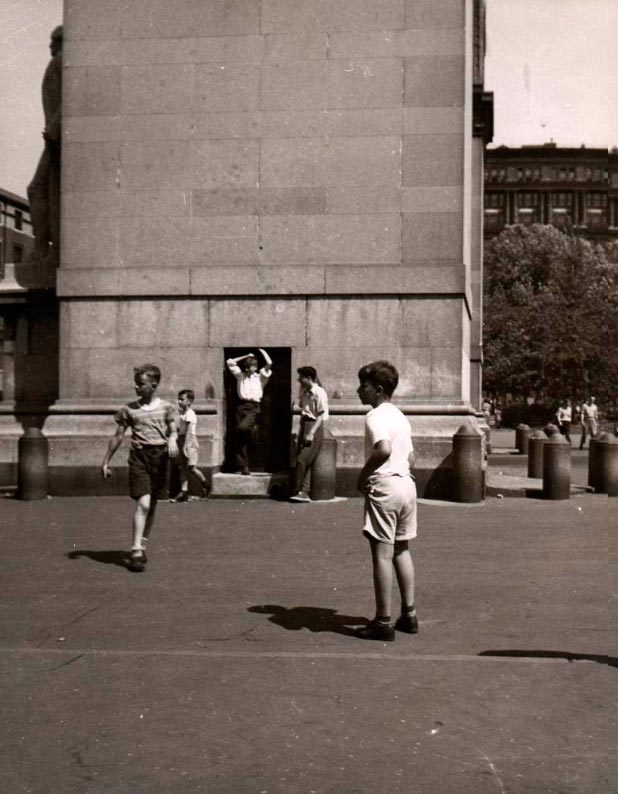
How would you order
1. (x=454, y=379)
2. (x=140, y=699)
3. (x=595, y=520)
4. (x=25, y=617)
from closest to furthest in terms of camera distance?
(x=140, y=699) < (x=25, y=617) < (x=595, y=520) < (x=454, y=379)

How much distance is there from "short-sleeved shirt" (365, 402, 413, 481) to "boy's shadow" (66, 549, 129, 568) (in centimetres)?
339

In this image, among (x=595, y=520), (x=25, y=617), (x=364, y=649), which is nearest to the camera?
(x=364, y=649)

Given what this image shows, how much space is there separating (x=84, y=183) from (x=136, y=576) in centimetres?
843

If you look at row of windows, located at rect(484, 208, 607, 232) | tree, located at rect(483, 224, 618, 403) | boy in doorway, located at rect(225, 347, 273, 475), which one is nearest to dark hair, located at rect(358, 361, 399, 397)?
boy in doorway, located at rect(225, 347, 273, 475)

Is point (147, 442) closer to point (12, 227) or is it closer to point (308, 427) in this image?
point (308, 427)

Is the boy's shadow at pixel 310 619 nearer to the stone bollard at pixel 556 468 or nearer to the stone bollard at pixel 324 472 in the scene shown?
the stone bollard at pixel 324 472

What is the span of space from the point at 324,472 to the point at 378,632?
305 inches

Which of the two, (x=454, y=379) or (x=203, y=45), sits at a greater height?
(x=203, y=45)

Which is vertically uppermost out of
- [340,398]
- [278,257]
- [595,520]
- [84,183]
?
[84,183]

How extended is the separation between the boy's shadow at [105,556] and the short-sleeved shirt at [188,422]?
4.56 m

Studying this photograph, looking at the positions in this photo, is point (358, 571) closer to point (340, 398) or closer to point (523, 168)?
point (340, 398)

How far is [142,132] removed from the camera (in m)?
15.7

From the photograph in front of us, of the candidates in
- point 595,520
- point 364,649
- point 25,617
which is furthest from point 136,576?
point 595,520

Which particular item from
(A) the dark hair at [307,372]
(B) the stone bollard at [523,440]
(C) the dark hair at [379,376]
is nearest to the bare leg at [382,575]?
(C) the dark hair at [379,376]
